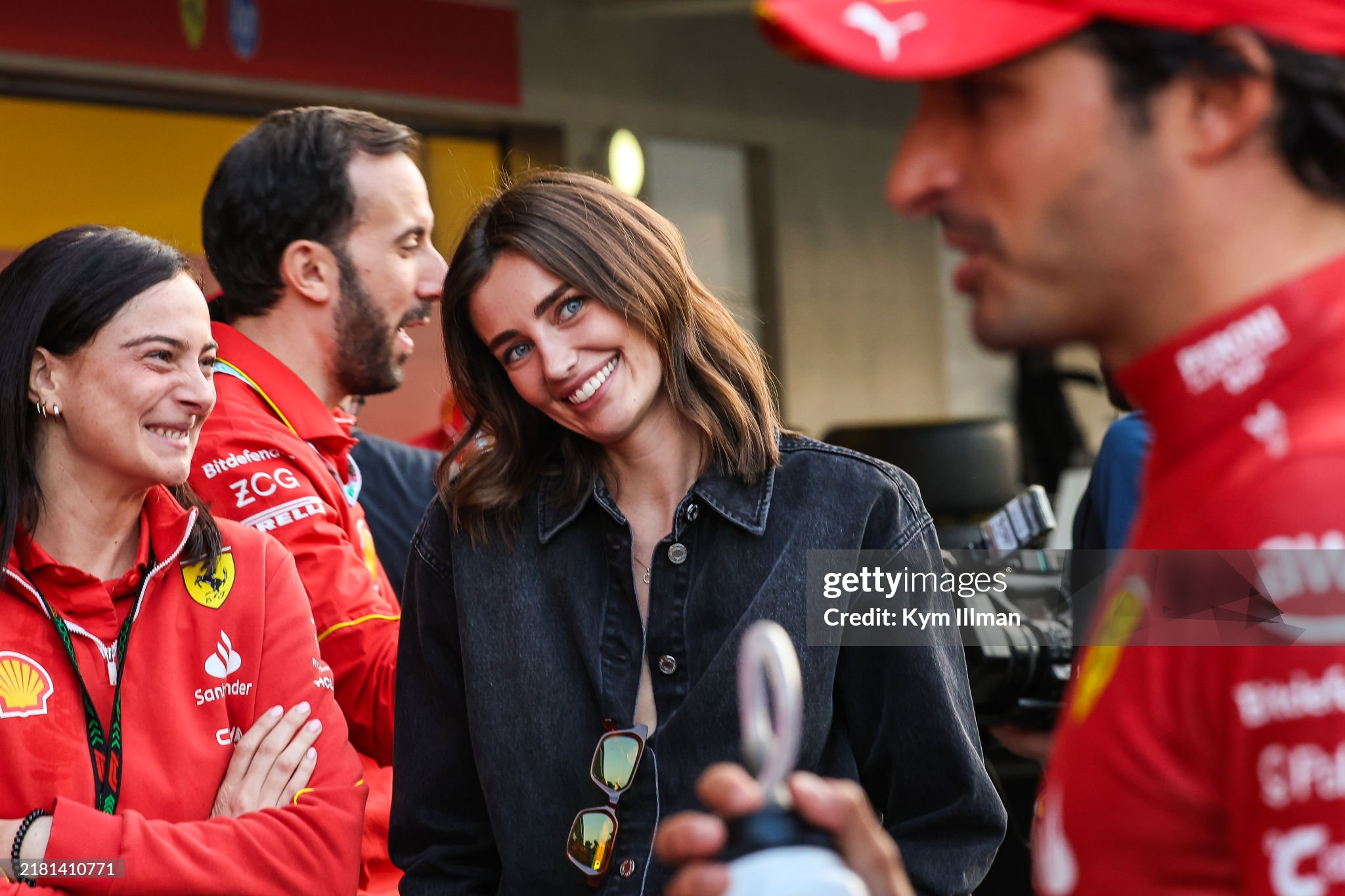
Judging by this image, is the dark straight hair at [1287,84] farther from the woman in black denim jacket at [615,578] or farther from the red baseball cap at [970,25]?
the woman in black denim jacket at [615,578]

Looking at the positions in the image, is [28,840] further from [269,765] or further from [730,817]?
[730,817]

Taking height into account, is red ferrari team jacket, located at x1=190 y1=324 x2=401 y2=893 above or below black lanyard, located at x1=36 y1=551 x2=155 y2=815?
above

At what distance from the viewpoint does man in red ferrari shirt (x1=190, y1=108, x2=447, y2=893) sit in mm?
2562

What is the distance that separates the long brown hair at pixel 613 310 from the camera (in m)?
2.05

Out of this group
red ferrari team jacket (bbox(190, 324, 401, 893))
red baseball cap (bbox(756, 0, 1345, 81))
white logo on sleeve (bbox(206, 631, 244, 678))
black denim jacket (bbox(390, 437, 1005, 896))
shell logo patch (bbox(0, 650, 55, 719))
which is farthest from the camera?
red ferrari team jacket (bbox(190, 324, 401, 893))

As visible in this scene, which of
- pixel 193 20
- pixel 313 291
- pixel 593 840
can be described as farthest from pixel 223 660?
pixel 193 20

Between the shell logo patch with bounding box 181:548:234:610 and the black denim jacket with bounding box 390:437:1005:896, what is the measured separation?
0.33 m

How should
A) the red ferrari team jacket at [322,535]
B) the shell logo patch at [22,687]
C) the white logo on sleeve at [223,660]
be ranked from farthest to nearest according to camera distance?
the red ferrari team jacket at [322,535]
the white logo on sleeve at [223,660]
the shell logo patch at [22,687]

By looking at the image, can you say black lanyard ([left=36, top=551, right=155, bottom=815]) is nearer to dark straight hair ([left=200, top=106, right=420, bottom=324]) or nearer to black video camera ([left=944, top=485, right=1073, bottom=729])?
dark straight hair ([left=200, top=106, right=420, bottom=324])

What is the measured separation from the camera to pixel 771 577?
192 centimetres

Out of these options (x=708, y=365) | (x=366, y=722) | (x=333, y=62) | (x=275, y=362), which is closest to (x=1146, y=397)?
(x=708, y=365)

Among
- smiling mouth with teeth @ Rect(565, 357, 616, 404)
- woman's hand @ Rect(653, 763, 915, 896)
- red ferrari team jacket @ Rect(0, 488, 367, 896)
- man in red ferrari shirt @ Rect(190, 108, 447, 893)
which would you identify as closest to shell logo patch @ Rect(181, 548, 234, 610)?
red ferrari team jacket @ Rect(0, 488, 367, 896)

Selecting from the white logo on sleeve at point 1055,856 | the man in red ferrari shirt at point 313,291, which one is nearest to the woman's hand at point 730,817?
the white logo on sleeve at point 1055,856

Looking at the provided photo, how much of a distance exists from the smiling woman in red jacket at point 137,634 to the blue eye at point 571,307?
0.63 m
